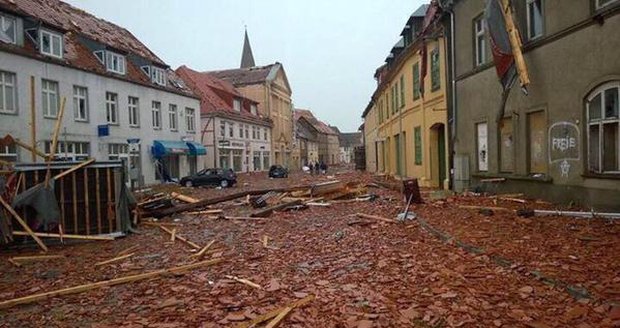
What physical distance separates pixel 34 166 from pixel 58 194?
84 cm

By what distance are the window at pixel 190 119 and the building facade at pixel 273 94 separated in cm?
2067

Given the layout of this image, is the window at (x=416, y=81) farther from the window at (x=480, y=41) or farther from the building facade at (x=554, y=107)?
the window at (x=480, y=41)

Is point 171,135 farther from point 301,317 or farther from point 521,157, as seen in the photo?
point 301,317

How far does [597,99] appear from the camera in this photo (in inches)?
413

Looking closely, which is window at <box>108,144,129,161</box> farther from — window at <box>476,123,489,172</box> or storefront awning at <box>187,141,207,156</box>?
window at <box>476,123,489,172</box>

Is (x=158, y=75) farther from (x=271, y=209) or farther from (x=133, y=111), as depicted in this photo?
(x=271, y=209)

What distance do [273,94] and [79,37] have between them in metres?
36.0

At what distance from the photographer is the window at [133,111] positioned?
3181 cm

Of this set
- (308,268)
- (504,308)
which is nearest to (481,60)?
(308,268)

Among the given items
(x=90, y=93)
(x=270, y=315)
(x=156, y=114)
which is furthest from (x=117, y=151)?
(x=270, y=315)

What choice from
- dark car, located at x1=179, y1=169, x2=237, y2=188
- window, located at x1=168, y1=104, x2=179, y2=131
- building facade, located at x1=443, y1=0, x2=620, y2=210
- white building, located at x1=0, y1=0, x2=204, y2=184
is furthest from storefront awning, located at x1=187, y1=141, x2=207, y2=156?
building facade, located at x1=443, y1=0, x2=620, y2=210

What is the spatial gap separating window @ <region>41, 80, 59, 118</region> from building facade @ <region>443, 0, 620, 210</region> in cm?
2051

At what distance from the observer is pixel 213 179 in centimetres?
3284

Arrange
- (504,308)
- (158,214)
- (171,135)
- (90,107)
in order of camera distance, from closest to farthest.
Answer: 1. (504,308)
2. (158,214)
3. (90,107)
4. (171,135)
